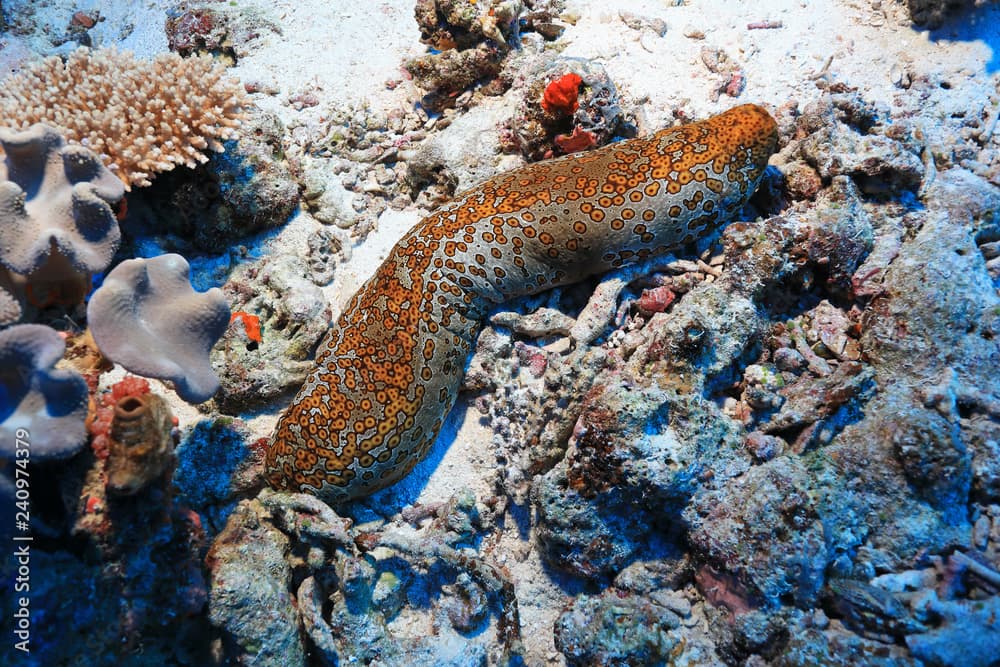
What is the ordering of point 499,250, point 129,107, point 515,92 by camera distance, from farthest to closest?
point 515,92, point 499,250, point 129,107

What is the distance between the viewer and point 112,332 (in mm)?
3037

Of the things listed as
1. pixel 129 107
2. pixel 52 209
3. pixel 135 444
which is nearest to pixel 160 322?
pixel 135 444

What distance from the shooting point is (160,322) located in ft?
10.8

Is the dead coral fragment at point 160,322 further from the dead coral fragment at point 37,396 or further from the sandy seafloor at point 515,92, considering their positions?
the sandy seafloor at point 515,92

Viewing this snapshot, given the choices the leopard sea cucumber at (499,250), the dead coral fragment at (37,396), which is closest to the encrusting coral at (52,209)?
the dead coral fragment at (37,396)

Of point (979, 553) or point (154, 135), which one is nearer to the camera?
point (979, 553)

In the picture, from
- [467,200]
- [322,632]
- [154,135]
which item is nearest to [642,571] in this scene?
[322,632]

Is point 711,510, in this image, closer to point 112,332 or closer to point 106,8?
point 112,332

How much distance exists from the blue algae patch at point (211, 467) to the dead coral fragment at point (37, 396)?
1.52m

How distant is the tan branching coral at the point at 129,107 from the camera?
447 cm

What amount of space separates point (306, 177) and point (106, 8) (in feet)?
16.9

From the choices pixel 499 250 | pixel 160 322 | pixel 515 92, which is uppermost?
pixel 515 92

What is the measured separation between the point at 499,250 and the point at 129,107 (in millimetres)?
3486

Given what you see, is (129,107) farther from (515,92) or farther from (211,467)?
(515,92)
